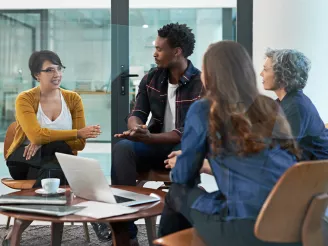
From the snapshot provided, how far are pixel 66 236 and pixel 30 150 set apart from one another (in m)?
0.51

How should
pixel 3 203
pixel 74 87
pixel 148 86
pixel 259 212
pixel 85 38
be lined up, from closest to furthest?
pixel 259 212, pixel 3 203, pixel 148 86, pixel 74 87, pixel 85 38

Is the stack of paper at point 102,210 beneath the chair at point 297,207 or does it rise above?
beneath

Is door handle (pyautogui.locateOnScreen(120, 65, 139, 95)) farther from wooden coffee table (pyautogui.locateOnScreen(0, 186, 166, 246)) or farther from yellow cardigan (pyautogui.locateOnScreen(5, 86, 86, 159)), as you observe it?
wooden coffee table (pyautogui.locateOnScreen(0, 186, 166, 246))

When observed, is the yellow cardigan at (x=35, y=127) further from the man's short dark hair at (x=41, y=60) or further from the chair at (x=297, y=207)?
the chair at (x=297, y=207)

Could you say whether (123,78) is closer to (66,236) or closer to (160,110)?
(160,110)

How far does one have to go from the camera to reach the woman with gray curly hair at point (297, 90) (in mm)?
1951

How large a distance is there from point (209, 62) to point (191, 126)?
0.20 meters

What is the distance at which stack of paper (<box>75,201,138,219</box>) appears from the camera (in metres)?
1.56

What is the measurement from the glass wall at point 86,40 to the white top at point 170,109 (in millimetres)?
1270

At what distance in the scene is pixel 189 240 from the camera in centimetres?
146

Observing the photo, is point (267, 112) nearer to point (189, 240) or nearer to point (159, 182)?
point (189, 240)

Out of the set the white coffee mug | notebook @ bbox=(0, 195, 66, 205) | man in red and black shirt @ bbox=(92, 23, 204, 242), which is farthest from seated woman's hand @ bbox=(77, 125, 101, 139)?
notebook @ bbox=(0, 195, 66, 205)

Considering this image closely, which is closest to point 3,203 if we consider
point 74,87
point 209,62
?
point 209,62

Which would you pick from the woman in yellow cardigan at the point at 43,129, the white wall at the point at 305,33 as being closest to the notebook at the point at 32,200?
the woman in yellow cardigan at the point at 43,129
